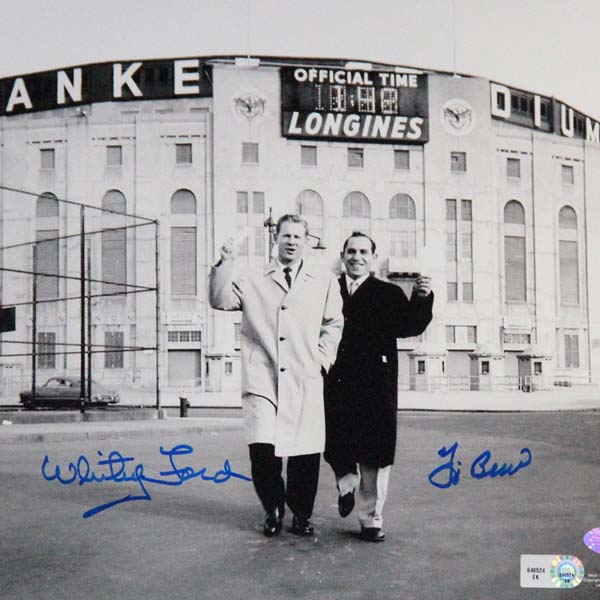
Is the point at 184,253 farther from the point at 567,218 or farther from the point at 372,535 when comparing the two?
the point at 372,535

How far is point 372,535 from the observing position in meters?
3.11

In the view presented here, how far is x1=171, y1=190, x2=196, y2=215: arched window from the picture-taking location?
1992cm

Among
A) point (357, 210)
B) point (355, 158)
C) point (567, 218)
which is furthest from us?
point (567, 218)

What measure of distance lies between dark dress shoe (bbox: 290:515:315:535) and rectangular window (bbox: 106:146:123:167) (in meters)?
20.7

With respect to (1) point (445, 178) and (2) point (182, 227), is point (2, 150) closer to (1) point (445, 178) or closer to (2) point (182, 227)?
(2) point (182, 227)

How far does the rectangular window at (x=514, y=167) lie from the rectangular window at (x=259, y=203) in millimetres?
5242

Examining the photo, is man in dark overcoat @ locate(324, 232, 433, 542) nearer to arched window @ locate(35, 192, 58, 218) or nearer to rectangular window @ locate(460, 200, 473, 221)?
rectangular window @ locate(460, 200, 473, 221)

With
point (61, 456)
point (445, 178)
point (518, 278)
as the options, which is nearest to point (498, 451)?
point (61, 456)

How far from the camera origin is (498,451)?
412 cm

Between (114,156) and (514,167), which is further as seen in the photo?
(114,156)

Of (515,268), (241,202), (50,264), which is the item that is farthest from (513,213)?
(50,264)

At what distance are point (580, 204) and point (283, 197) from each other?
7.03 metres

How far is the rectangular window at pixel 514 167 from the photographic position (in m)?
17.1
